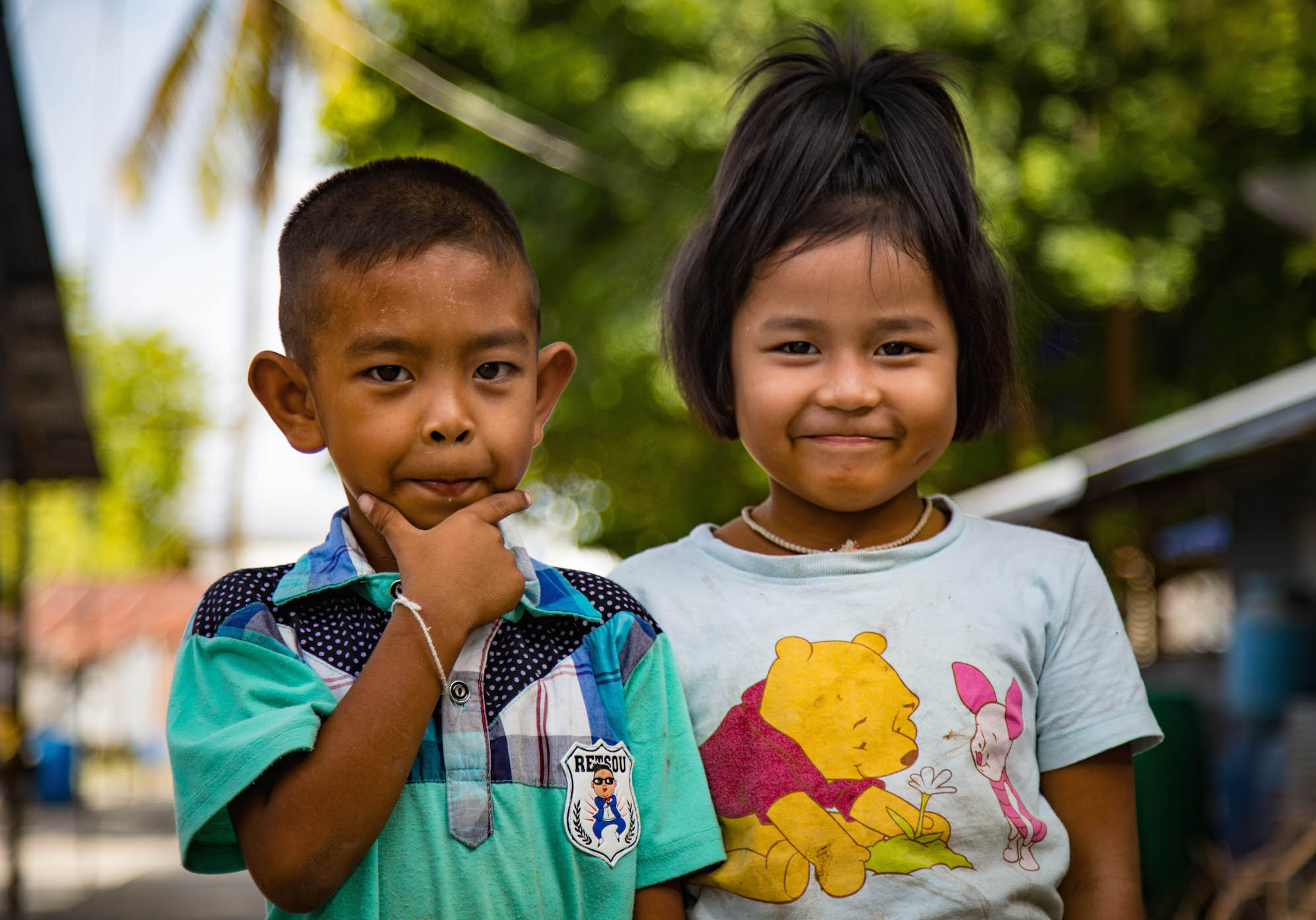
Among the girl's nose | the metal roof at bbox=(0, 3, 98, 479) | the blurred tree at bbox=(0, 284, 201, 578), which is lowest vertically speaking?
the girl's nose

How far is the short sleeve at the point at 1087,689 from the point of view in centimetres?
167

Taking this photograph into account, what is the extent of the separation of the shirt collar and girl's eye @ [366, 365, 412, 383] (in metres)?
0.20

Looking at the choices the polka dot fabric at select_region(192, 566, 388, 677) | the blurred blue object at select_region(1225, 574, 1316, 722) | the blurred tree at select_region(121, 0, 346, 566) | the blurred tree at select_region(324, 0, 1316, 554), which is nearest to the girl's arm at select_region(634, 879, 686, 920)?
the polka dot fabric at select_region(192, 566, 388, 677)

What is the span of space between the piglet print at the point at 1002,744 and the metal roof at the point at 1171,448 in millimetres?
3252

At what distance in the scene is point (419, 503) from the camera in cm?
152

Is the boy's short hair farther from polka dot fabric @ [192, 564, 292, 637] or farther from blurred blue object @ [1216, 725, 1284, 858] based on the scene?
blurred blue object @ [1216, 725, 1284, 858]

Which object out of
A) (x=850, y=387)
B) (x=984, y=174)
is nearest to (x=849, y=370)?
(x=850, y=387)

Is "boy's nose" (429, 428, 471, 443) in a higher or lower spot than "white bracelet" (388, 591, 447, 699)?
higher

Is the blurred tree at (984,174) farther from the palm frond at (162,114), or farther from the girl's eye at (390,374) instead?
the girl's eye at (390,374)

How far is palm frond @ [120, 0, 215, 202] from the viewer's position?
12891 mm

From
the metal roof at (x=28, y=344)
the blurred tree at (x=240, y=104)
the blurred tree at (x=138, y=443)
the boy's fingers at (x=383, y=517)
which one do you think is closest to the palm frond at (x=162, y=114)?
the blurred tree at (x=240, y=104)

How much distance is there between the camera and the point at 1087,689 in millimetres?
1688

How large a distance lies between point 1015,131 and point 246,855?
791cm

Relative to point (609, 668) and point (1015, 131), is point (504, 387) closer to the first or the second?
point (609, 668)
